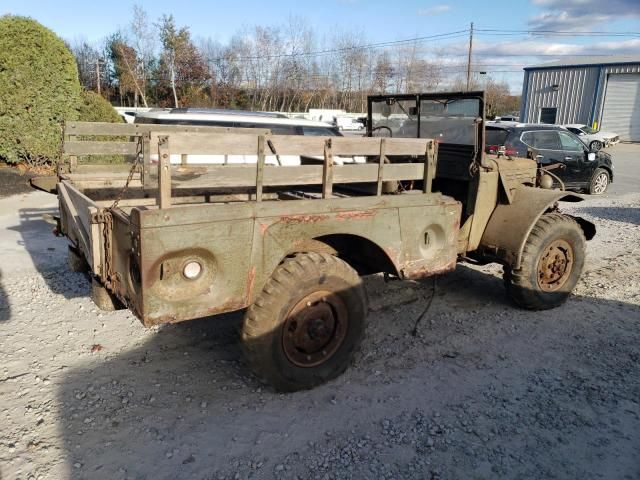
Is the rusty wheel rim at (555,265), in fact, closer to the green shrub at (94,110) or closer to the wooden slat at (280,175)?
the wooden slat at (280,175)

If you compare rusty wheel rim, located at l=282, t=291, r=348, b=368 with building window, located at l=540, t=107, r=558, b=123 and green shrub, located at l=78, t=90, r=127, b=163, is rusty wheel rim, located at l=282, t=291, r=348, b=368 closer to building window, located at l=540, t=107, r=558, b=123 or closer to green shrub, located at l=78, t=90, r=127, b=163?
green shrub, located at l=78, t=90, r=127, b=163

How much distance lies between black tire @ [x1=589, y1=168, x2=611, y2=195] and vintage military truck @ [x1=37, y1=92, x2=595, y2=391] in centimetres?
919

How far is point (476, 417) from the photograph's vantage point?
3.52 metres

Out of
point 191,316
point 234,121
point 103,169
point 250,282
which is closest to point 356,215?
point 250,282

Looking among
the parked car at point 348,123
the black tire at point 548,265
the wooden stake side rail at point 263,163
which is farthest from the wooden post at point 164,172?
the parked car at point 348,123

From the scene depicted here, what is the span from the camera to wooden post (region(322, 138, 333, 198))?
3.60 meters

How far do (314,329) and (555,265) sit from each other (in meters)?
2.86

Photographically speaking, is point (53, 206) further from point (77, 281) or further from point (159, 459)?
point (159, 459)

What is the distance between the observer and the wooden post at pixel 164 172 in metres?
2.93

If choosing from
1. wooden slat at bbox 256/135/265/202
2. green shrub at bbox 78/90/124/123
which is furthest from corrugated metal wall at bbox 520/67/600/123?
wooden slat at bbox 256/135/265/202

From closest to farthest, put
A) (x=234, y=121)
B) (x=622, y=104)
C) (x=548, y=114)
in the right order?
(x=234, y=121) < (x=622, y=104) < (x=548, y=114)

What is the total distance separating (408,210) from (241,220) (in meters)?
1.40

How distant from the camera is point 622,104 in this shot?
3328cm

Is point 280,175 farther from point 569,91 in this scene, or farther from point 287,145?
point 569,91
